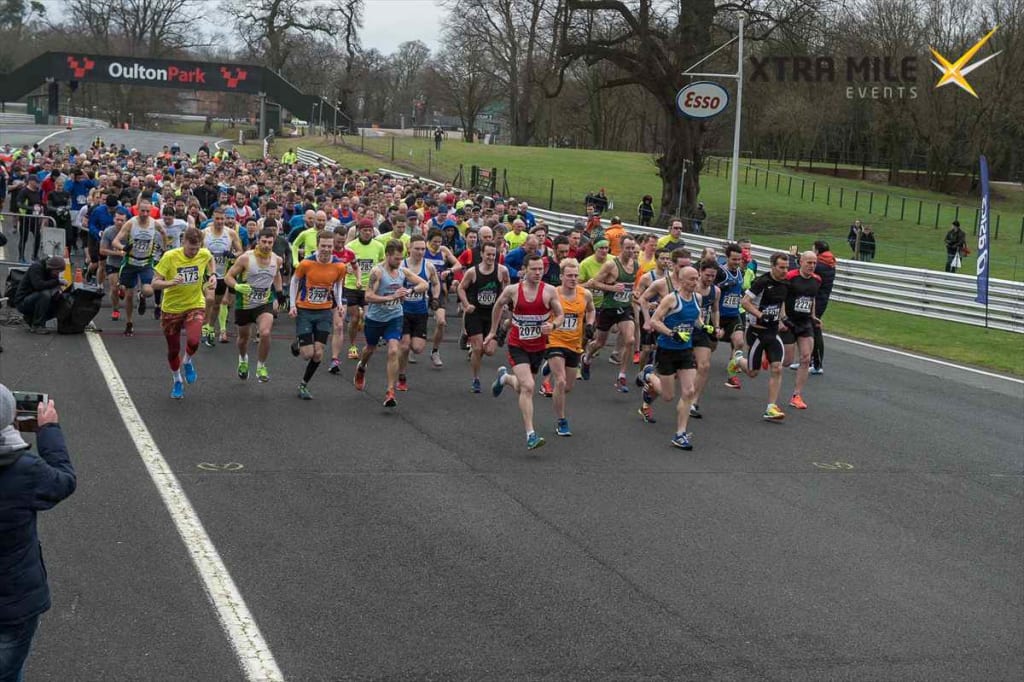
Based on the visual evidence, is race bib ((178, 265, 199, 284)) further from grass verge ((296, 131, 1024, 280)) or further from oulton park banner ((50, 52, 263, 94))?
oulton park banner ((50, 52, 263, 94))

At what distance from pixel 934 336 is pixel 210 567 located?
18.0 metres

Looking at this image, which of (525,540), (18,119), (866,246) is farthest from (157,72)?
(525,540)

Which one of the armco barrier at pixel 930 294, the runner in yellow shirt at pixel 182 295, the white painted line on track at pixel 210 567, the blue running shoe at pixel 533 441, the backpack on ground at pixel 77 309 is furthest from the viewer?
the armco barrier at pixel 930 294

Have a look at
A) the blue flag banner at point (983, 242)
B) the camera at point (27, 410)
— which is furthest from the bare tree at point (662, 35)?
the camera at point (27, 410)

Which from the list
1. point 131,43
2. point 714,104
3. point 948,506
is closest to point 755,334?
point 948,506

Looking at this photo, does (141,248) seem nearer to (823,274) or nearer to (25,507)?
(823,274)

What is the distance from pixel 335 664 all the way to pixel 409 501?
3.14 metres

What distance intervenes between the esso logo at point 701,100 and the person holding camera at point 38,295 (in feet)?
73.0

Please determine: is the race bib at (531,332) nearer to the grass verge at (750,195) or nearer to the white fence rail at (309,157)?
the grass verge at (750,195)

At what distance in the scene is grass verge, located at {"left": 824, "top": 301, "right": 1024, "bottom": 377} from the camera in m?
20.0

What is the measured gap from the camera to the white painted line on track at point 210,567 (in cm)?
610

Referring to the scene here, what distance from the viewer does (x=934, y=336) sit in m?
22.4

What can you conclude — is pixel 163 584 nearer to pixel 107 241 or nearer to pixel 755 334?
pixel 755 334

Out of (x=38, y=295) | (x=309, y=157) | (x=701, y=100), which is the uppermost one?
(x=701, y=100)
